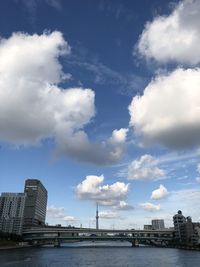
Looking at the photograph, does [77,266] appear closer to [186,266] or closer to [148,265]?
[148,265]

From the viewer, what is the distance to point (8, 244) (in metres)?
183

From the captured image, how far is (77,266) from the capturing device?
8581 centimetres

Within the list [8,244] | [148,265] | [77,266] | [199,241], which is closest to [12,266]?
[77,266]

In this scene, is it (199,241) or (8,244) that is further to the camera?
(199,241)

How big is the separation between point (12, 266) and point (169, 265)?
4094cm

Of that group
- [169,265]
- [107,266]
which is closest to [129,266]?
[107,266]

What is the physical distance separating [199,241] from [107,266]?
133m

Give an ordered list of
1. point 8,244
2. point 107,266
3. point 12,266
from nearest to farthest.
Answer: point 12,266 → point 107,266 → point 8,244

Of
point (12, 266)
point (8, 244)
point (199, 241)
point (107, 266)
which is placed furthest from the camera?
point (199, 241)

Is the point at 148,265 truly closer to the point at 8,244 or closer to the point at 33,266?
the point at 33,266

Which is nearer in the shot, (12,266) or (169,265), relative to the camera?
(12,266)

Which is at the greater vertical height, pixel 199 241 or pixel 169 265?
pixel 199 241

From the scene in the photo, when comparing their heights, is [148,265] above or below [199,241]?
below

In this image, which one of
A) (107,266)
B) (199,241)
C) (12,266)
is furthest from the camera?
(199,241)
